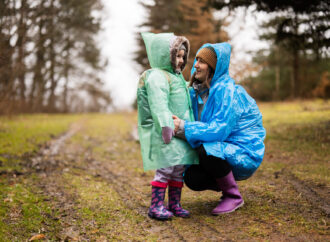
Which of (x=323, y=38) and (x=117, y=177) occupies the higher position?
(x=323, y=38)

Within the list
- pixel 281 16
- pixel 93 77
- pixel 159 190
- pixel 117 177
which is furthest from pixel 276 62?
pixel 159 190

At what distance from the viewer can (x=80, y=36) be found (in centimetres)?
2528

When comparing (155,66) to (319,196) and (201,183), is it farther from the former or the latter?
(319,196)

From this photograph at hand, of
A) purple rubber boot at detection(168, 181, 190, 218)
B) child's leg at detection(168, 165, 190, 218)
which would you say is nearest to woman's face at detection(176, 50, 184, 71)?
child's leg at detection(168, 165, 190, 218)

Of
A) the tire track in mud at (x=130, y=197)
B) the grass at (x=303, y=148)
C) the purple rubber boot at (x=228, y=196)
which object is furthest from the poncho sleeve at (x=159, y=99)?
the grass at (x=303, y=148)

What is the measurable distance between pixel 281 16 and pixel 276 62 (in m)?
18.4

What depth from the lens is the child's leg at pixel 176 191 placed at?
3.53 meters

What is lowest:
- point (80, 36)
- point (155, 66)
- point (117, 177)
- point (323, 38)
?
point (117, 177)

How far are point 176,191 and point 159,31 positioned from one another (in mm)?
9680

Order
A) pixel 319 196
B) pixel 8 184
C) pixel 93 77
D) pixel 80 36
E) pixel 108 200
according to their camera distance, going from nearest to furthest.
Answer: pixel 319 196 < pixel 108 200 < pixel 8 184 < pixel 80 36 < pixel 93 77

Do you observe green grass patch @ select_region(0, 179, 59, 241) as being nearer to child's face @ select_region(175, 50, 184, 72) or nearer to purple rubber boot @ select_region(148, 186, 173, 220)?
purple rubber boot @ select_region(148, 186, 173, 220)

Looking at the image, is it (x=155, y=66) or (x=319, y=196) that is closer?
(x=155, y=66)

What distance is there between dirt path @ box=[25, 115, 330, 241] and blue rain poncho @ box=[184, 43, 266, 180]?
2.02 feet

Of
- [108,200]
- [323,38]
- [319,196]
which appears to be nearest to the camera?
[319,196]
